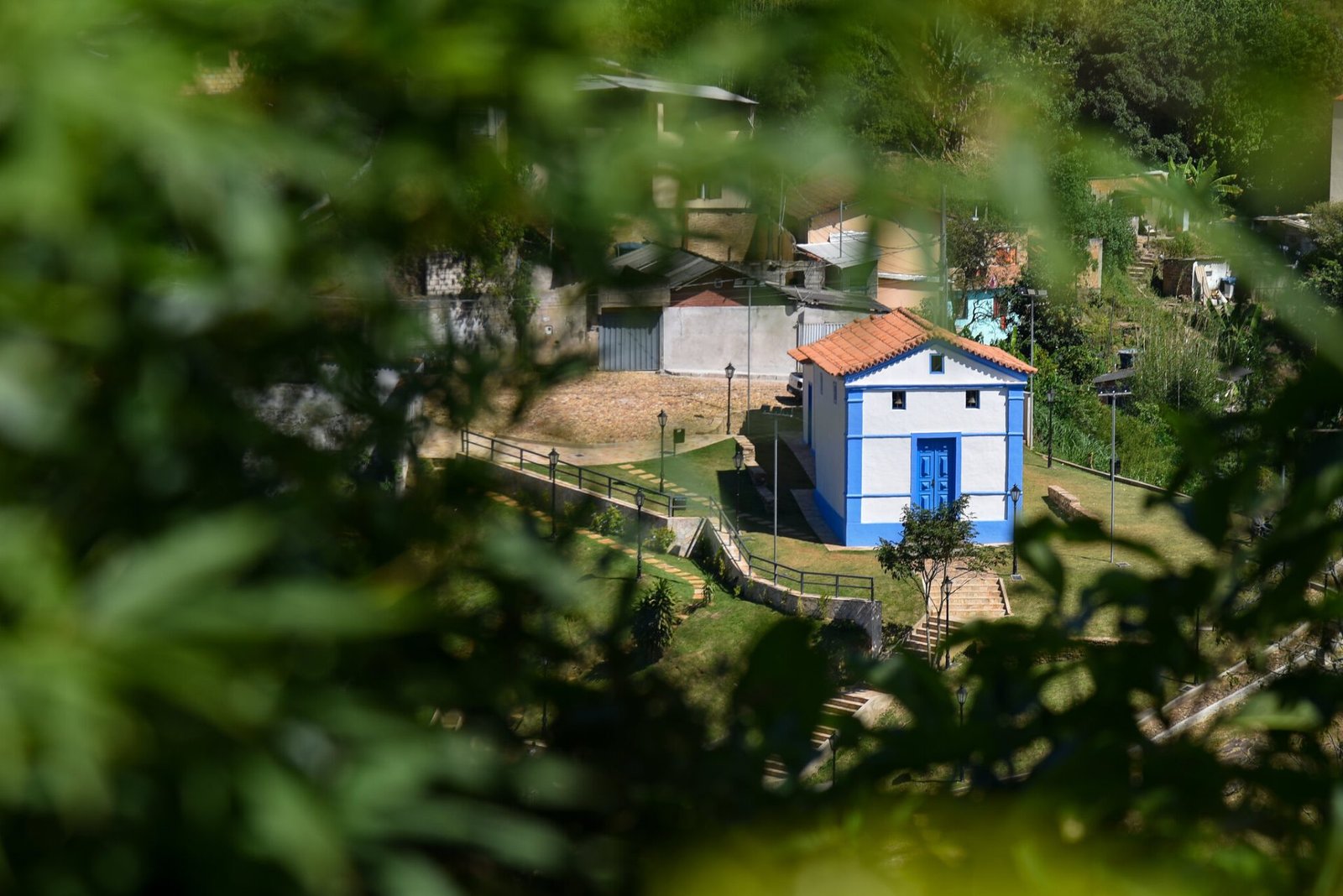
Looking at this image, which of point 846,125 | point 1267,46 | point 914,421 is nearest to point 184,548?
point 846,125

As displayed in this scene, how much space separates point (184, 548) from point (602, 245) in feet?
0.99

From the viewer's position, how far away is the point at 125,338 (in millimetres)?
565

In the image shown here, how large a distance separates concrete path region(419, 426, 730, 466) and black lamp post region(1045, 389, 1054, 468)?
158 inches

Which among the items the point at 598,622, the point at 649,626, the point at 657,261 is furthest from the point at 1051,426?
the point at 657,261

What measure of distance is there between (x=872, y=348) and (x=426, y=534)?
42.5 ft

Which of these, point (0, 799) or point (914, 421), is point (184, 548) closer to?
point (0, 799)

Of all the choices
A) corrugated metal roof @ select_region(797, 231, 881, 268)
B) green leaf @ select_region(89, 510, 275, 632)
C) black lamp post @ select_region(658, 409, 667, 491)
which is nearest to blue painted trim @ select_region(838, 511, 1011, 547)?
black lamp post @ select_region(658, 409, 667, 491)

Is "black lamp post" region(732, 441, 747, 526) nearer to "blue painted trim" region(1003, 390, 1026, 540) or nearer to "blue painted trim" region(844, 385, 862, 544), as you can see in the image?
"blue painted trim" region(844, 385, 862, 544)

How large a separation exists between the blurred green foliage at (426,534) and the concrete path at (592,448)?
25mm

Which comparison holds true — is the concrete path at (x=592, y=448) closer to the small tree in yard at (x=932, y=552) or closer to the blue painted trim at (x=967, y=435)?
the blue painted trim at (x=967, y=435)

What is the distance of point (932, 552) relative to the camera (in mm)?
11844

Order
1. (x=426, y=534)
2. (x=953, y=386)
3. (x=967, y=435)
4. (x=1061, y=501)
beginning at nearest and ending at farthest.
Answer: (x=426, y=534)
(x=1061, y=501)
(x=953, y=386)
(x=967, y=435)

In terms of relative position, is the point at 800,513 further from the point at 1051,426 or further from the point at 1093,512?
the point at 1093,512

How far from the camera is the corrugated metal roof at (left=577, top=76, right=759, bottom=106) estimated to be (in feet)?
2.23
